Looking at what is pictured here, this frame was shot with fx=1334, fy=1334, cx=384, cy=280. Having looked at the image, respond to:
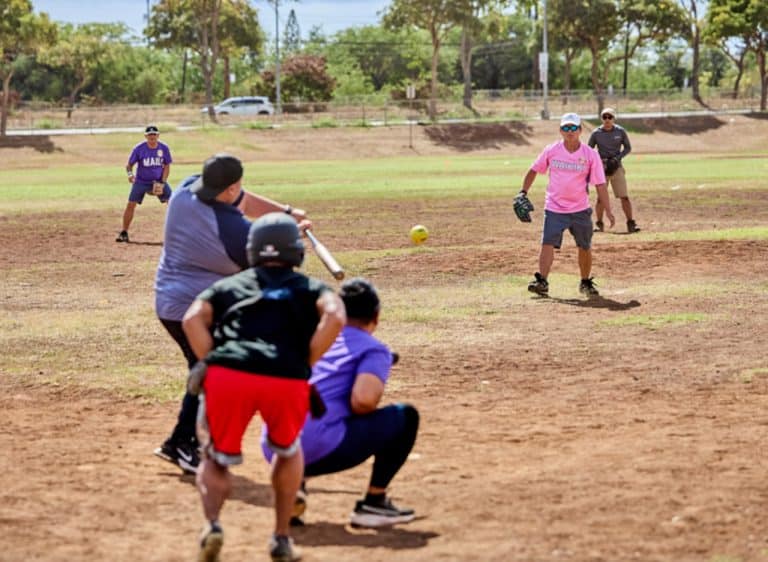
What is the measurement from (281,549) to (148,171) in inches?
660

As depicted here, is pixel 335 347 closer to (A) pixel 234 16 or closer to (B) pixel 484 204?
(B) pixel 484 204

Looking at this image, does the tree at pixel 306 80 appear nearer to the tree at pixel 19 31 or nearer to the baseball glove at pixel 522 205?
the tree at pixel 19 31

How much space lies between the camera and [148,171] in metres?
22.0

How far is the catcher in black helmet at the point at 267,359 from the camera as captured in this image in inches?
232

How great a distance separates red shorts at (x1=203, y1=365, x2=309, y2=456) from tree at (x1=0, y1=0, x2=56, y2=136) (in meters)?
54.9

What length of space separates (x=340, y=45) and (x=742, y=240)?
363ft

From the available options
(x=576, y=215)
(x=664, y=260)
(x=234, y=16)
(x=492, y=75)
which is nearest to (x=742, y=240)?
(x=664, y=260)

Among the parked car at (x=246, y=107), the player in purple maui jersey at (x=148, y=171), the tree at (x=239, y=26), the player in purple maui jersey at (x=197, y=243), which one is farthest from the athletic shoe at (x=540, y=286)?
the tree at (x=239, y=26)

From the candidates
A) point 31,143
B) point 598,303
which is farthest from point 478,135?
point 598,303

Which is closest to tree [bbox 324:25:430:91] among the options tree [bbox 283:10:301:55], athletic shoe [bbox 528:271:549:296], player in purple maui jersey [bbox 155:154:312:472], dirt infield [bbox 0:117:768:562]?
tree [bbox 283:10:301:55]

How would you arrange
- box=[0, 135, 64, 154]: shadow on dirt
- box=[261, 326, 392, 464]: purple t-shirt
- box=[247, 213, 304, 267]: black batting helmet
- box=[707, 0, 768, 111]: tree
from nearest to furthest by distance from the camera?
1. box=[247, 213, 304, 267]: black batting helmet
2. box=[261, 326, 392, 464]: purple t-shirt
3. box=[0, 135, 64, 154]: shadow on dirt
4. box=[707, 0, 768, 111]: tree

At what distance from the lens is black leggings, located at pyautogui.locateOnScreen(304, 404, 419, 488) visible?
258 inches

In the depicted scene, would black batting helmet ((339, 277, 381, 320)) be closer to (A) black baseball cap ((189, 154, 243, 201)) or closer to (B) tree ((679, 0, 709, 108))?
(A) black baseball cap ((189, 154, 243, 201))

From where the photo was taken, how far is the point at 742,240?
64.7 ft
